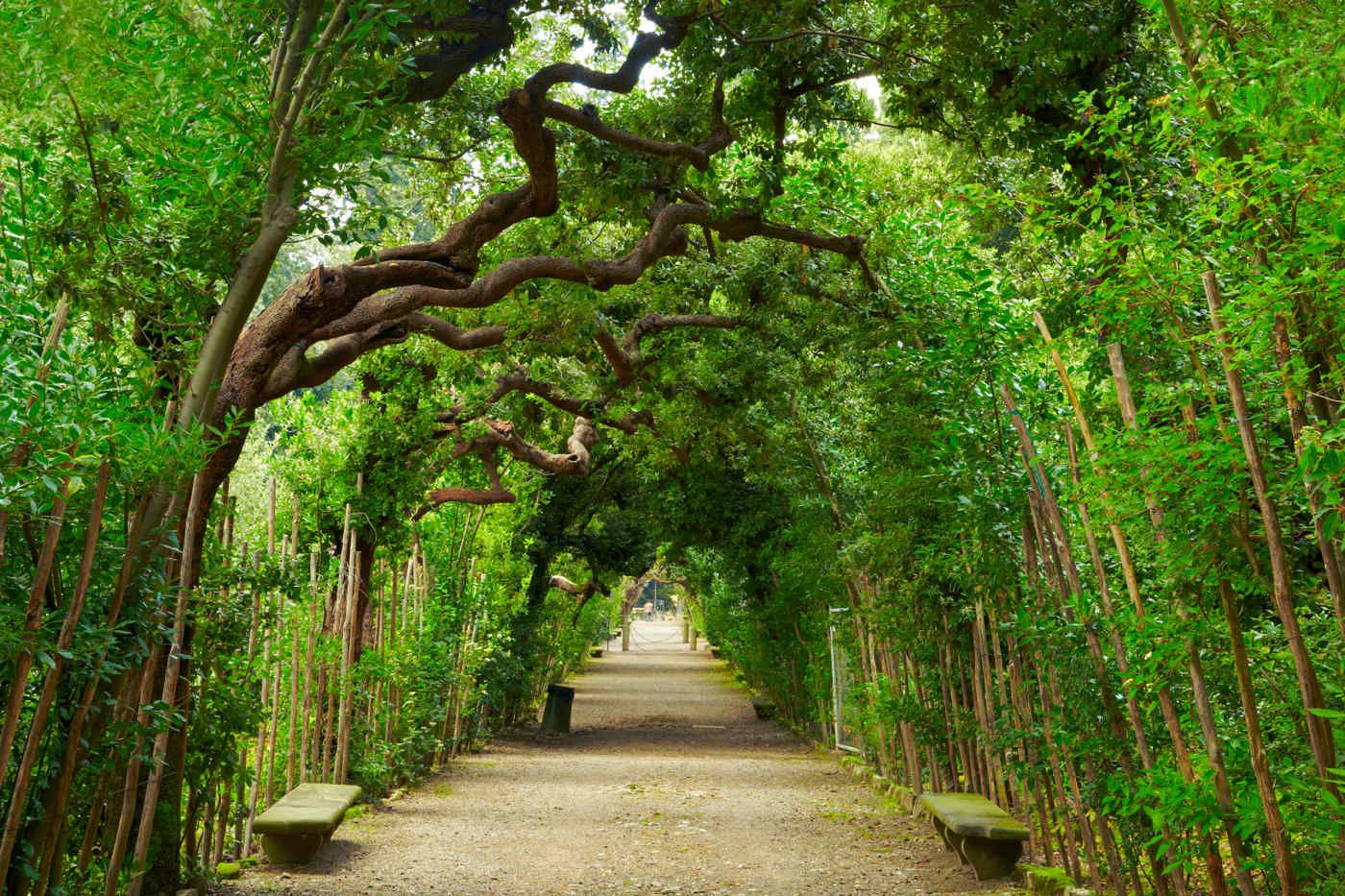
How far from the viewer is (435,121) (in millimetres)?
6742

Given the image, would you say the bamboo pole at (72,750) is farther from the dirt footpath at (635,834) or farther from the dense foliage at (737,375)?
the dirt footpath at (635,834)

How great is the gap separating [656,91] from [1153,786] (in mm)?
5065

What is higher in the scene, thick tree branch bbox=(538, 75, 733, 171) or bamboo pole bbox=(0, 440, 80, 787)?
thick tree branch bbox=(538, 75, 733, 171)

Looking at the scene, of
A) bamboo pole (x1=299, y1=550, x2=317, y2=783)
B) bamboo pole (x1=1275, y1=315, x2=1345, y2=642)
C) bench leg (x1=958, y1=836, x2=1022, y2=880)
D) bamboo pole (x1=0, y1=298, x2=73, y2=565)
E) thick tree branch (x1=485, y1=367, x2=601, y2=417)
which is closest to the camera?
bamboo pole (x1=1275, y1=315, x2=1345, y2=642)

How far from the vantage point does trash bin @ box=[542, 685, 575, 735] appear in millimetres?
14102

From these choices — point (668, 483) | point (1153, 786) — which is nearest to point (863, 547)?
point (1153, 786)

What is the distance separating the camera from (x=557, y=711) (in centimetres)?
1412

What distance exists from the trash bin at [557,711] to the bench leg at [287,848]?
8.71 m

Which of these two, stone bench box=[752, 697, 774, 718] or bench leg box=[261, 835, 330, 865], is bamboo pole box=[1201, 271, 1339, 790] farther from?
stone bench box=[752, 697, 774, 718]

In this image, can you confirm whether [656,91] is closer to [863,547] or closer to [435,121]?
[435,121]

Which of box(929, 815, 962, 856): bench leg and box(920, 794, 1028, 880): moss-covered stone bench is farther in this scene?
box(929, 815, 962, 856): bench leg

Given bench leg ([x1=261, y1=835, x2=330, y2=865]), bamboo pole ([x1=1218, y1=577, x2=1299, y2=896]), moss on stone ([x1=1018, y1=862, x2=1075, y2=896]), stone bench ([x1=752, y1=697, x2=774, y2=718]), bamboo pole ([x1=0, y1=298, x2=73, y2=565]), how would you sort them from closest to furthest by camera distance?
bamboo pole ([x1=0, y1=298, x2=73, y2=565])
bamboo pole ([x1=1218, y1=577, x2=1299, y2=896])
moss on stone ([x1=1018, y1=862, x2=1075, y2=896])
bench leg ([x1=261, y1=835, x2=330, y2=865])
stone bench ([x1=752, y1=697, x2=774, y2=718])

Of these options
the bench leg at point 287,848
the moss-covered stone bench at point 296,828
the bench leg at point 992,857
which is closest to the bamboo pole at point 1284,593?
the bench leg at point 992,857

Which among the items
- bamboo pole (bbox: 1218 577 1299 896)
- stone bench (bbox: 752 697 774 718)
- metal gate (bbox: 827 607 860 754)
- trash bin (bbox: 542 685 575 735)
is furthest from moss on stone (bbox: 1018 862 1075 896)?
stone bench (bbox: 752 697 774 718)
